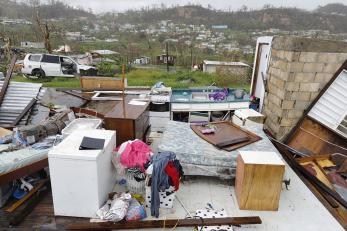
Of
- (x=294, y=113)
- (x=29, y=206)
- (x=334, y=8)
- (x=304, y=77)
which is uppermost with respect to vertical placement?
(x=334, y=8)

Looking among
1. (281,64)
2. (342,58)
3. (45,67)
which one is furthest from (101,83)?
(45,67)

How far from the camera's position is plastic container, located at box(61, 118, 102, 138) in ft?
14.2

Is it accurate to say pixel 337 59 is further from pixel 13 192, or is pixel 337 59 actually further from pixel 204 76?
pixel 204 76

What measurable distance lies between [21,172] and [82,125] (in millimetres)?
1295

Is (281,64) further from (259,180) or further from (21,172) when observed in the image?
(21,172)

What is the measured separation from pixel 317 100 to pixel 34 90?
248 inches

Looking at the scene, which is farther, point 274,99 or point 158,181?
point 274,99

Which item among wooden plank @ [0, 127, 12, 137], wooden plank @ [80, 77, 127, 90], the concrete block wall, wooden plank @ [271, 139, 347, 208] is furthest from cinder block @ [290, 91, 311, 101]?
wooden plank @ [0, 127, 12, 137]

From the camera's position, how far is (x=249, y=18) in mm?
54281

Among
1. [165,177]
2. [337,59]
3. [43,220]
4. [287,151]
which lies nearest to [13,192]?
[43,220]

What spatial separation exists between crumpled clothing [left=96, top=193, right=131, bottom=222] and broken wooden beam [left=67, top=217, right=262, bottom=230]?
83 mm

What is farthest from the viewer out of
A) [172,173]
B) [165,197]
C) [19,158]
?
[19,158]

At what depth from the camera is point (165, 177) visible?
10.7ft

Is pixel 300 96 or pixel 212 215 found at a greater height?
pixel 300 96
